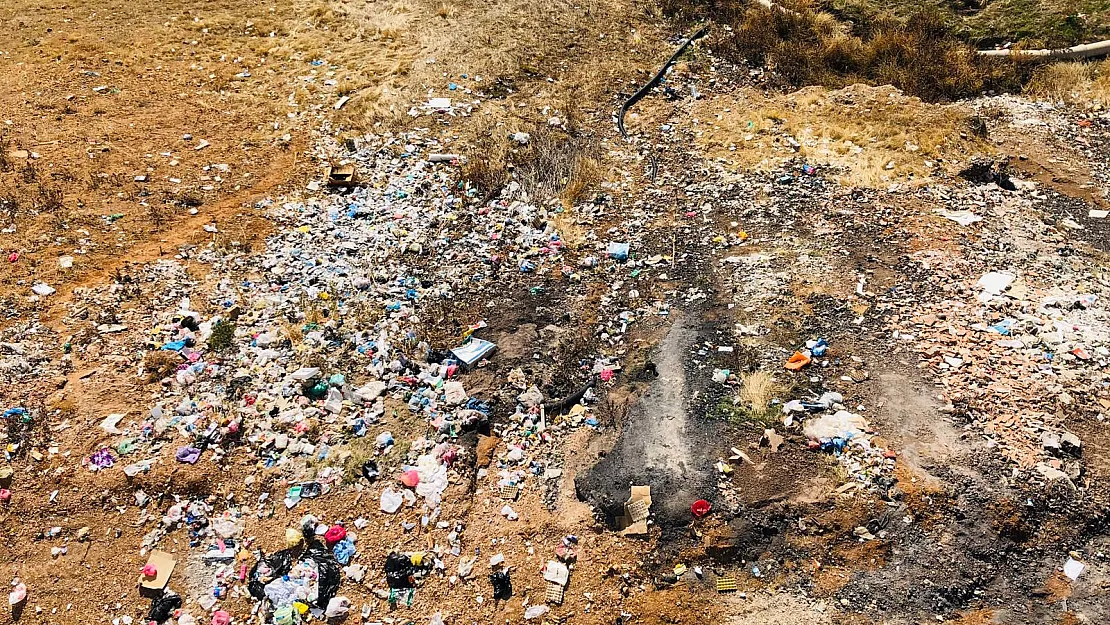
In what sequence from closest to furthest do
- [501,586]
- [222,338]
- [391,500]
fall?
1. [501,586]
2. [391,500]
3. [222,338]

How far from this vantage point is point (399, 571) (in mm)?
4285

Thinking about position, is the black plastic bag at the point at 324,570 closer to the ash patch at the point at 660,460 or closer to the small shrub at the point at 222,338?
the ash patch at the point at 660,460

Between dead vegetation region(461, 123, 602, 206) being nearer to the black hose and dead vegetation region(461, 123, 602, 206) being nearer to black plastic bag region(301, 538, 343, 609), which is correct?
the black hose

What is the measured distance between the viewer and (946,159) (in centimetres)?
745

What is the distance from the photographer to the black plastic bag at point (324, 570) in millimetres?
4176

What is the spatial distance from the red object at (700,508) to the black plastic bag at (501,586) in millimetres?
1257

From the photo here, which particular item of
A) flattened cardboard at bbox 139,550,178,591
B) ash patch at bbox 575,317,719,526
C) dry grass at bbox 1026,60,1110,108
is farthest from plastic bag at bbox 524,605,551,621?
dry grass at bbox 1026,60,1110,108

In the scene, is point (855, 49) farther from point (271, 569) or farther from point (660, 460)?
point (271, 569)

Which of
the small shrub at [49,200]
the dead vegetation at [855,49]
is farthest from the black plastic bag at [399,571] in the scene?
the dead vegetation at [855,49]

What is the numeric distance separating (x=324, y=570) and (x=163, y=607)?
928 millimetres

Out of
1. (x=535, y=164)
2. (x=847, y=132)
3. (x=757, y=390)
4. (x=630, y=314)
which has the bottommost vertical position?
(x=757, y=390)

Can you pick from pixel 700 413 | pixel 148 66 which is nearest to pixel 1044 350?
pixel 700 413

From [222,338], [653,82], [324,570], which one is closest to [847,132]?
[653,82]

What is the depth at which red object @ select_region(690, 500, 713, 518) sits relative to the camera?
4.43 m
